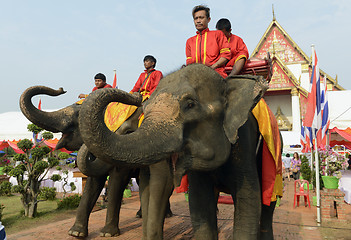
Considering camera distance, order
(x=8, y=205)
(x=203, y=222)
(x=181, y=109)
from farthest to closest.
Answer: (x=8, y=205), (x=203, y=222), (x=181, y=109)

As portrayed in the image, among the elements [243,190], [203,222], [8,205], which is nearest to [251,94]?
[243,190]

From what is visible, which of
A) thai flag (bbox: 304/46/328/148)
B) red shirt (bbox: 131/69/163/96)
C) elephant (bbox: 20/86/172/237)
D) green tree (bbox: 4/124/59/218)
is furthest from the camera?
green tree (bbox: 4/124/59/218)

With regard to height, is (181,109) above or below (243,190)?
above

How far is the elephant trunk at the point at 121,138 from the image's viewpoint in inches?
62.4

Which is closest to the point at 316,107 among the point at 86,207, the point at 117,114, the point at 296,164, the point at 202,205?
the point at 117,114

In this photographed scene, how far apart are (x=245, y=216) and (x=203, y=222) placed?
0.43 metres

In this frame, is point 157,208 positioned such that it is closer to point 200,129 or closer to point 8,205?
point 200,129

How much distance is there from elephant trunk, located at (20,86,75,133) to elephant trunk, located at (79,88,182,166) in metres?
2.72

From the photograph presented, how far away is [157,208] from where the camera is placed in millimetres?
3291

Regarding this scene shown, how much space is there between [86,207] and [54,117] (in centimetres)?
146

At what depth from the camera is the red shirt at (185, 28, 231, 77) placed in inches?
118

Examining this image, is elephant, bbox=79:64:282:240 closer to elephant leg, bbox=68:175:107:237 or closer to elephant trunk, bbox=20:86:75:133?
elephant leg, bbox=68:175:107:237

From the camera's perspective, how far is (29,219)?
7.10m

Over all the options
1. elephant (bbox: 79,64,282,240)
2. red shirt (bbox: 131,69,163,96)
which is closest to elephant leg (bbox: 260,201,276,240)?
elephant (bbox: 79,64,282,240)
